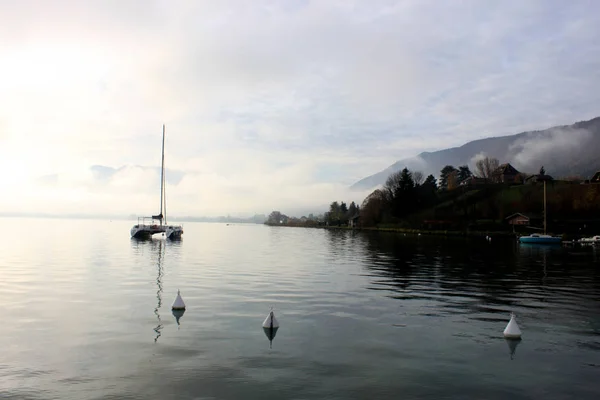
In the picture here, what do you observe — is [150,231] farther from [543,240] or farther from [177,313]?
[543,240]

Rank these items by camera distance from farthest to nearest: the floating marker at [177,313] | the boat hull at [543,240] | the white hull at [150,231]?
the white hull at [150,231], the boat hull at [543,240], the floating marker at [177,313]

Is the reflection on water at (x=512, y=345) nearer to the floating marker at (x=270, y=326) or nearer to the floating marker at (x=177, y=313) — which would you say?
the floating marker at (x=270, y=326)

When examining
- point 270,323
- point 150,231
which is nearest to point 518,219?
point 150,231

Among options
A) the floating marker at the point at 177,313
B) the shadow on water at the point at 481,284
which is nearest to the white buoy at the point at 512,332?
the shadow on water at the point at 481,284

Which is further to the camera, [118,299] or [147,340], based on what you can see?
[118,299]

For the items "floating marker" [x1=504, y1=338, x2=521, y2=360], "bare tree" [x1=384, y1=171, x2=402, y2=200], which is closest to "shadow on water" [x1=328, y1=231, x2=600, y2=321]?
"floating marker" [x1=504, y1=338, x2=521, y2=360]

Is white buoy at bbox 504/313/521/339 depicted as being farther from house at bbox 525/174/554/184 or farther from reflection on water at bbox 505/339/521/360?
house at bbox 525/174/554/184

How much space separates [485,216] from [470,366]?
472 feet

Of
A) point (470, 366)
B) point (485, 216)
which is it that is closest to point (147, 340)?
point (470, 366)

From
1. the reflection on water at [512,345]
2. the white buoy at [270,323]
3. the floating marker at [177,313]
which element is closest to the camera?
the reflection on water at [512,345]

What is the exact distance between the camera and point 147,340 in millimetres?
14945

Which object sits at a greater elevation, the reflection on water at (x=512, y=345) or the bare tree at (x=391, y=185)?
the bare tree at (x=391, y=185)

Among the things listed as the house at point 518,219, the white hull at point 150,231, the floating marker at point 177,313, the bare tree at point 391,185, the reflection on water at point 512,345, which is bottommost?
the reflection on water at point 512,345

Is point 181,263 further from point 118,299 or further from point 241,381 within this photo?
point 241,381
